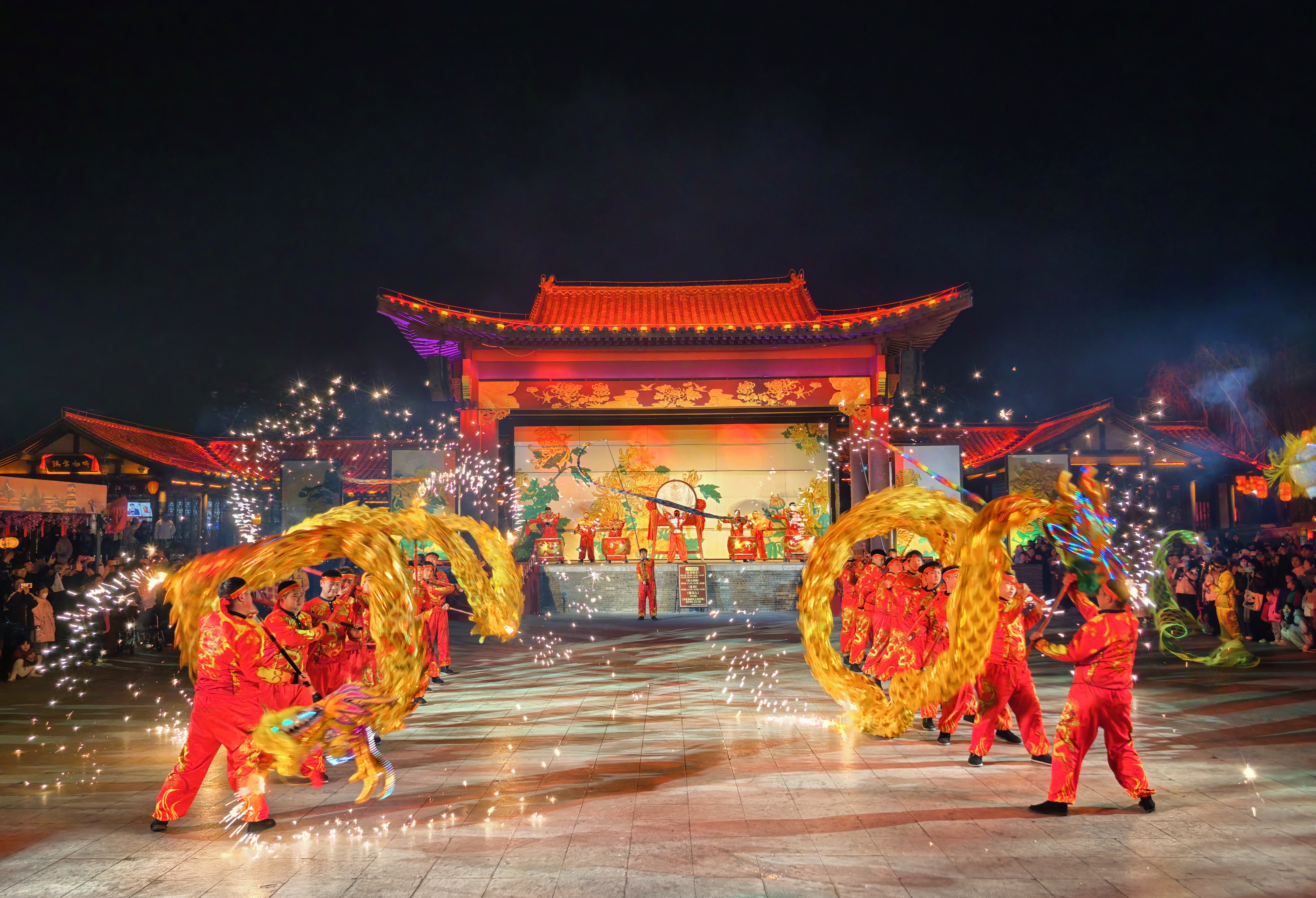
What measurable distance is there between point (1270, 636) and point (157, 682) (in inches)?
577

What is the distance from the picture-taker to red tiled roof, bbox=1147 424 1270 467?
19.0 m

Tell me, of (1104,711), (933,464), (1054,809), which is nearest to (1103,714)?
(1104,711)

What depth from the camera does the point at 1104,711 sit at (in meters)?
5.14

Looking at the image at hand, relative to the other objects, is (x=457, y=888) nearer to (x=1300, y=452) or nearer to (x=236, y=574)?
(x=236, y=574)

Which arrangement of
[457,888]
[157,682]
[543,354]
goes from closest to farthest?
[457,888] → [157,682] → [543,354]

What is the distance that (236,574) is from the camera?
5.82 m

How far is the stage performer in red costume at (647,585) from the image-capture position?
17234 mm

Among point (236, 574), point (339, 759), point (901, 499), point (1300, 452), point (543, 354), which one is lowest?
point (339, 759)

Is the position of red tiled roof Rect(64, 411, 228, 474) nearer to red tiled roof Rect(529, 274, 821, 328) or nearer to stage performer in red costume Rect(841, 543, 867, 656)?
red tiled roof Rect(529, 274, 821, 328)

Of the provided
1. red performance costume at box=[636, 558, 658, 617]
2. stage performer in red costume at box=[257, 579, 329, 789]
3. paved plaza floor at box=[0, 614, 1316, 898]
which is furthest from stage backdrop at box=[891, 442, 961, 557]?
stage performer in red costume at box=[257, 579, 329, 789]

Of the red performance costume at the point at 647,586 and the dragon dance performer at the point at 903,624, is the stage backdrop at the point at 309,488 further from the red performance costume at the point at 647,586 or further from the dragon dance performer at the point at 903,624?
the dragon dance performer at the point at 903,624

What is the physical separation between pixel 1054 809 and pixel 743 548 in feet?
52.0

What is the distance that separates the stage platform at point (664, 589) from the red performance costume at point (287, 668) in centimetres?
1114

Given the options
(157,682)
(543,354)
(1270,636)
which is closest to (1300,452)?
(1270,636)
